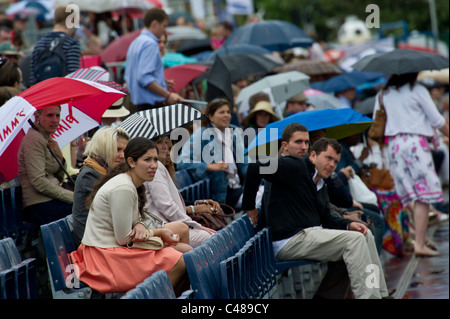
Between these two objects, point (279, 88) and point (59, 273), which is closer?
point (59, 273)

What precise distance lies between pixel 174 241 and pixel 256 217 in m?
1.27

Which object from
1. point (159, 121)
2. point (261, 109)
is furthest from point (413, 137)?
point (159, 121)

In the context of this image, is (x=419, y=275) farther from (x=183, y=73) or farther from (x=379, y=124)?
(x=183, y=73)

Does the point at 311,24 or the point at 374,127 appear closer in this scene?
the point at 374,127

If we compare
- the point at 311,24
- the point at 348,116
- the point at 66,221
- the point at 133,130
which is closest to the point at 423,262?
the point at 348,116

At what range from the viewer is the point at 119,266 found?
548cm

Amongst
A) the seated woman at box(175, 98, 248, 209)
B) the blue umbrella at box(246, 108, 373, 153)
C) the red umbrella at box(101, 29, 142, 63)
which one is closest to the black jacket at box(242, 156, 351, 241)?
the blue umbrella at box(246, 108, 373, 153)

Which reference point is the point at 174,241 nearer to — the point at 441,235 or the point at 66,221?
the point at 66,221

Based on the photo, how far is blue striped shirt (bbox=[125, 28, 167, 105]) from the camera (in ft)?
29.5

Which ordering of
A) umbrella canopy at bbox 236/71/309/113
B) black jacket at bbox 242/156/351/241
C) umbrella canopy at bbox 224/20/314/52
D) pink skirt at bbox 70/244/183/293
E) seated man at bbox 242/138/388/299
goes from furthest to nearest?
1. umbrella canopy at bbox 224/20/314/52
2. umbrella canopy at bbox 236/71/309/113
3. black jacket at bbox 242/156/351/241
4. seated man at bbox 242/138/388/299
5. pink skirt at bbox 70/244/183/293

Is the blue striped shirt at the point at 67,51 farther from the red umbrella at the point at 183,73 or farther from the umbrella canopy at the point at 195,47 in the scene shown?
the umbrella canopy at the point at 195,47

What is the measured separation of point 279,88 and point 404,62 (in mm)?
1897

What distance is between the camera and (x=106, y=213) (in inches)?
219

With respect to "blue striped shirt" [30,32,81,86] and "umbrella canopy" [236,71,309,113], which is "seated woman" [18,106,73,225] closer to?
"blue striped shirt" [30,32,81,86]
